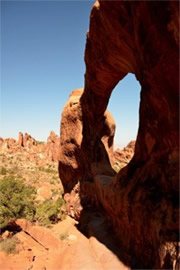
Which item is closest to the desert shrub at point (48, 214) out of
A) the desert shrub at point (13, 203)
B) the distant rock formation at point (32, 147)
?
the desert shrub at point (13, 203)

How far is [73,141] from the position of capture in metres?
10.2

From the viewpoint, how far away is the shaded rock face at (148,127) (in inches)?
141

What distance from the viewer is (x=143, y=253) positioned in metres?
4.55

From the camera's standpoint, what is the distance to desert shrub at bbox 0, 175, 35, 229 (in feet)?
28.2

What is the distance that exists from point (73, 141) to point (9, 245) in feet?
18.4

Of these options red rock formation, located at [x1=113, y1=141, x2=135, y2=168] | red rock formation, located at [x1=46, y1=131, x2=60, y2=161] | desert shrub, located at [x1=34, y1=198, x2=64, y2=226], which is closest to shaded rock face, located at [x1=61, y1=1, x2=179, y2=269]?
desert shrub, located at [x1=34, y1=198, x2=64, y2=226]

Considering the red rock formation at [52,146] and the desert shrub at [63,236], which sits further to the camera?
the red rock formation at [52,146]

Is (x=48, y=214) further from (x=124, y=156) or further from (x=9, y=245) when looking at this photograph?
(x=124, y=156)

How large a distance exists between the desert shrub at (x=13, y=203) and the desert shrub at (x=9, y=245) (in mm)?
1379

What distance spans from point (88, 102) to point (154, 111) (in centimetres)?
566

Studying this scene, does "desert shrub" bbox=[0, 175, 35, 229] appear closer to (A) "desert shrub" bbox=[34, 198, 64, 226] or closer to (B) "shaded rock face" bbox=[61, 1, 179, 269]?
(A) "desert shrub" bbox=[34, 198, 64, 226]

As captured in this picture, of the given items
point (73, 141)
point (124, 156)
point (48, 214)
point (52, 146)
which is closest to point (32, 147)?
point (52, 146)

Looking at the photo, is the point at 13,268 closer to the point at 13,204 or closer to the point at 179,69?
the point at 13,204

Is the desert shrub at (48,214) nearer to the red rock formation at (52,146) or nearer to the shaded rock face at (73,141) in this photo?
the shaded rock face at (73,141)
